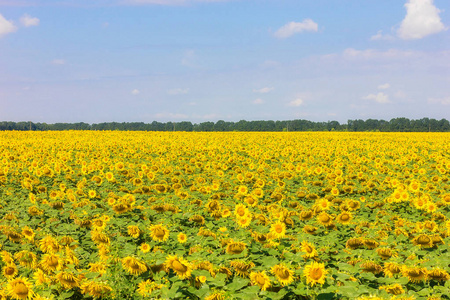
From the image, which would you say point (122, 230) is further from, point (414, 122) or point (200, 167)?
point (414, 122)

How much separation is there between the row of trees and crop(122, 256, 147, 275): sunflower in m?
84.2

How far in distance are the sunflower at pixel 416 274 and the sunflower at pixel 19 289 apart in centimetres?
436

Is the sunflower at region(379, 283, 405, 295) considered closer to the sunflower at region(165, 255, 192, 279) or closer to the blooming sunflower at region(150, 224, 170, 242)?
the sunflower at region(165, 255, 192, 279)

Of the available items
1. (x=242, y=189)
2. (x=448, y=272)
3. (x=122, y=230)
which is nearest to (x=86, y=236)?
(x=122, y=230)

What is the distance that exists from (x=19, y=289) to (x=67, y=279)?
528 millimetres

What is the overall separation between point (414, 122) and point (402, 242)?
123384 millimetres

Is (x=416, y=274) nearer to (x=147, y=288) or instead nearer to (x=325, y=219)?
(x=325, y=219)

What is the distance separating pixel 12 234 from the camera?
5863 millimetres

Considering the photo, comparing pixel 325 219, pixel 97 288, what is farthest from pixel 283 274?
pixel 325 219

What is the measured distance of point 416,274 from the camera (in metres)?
4.08

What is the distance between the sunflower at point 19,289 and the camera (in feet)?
12.3

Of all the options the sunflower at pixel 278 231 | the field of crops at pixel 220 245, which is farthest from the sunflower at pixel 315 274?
the sunflower at pixel 278 231

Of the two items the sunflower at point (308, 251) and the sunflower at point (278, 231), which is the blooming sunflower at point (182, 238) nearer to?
the sunflower at point (278, 231)

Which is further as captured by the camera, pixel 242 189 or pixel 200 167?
pixel 200 167
